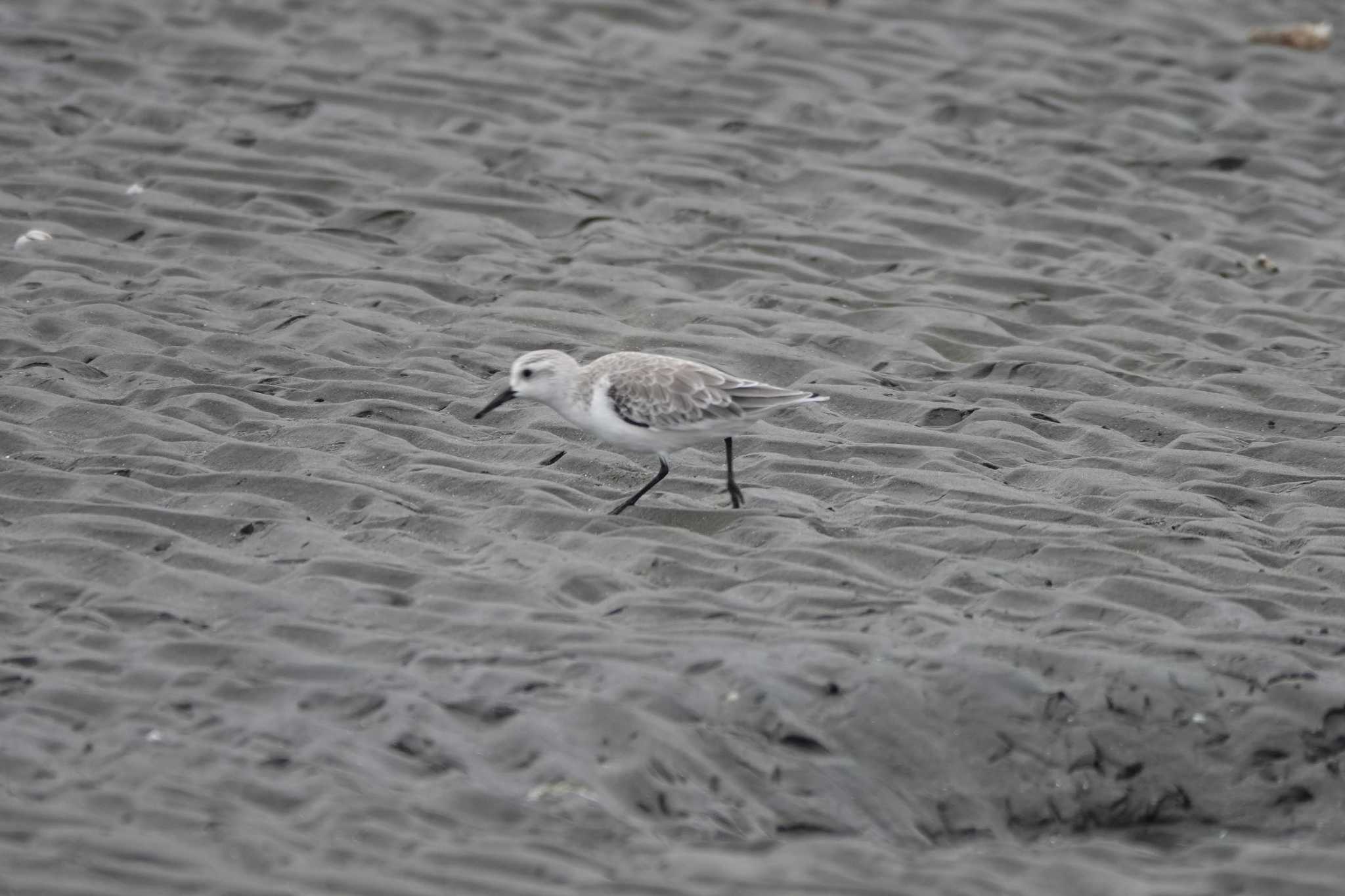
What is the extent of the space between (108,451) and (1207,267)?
7.25m

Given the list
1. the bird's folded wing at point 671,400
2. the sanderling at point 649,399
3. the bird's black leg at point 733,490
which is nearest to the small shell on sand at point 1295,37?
the sanderling at point 649,399

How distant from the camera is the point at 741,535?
825 centimetres

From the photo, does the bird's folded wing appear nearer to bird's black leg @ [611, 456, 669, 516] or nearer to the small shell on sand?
bird's black leg @ [611, 456, 669, 516]

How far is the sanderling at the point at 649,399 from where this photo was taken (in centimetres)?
849

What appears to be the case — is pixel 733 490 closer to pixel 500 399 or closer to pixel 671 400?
pixel 671 400

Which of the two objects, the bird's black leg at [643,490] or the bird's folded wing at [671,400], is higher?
the bird's folded wing at [671,400]

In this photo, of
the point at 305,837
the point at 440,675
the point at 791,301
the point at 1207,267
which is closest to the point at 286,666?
the point at 440,675

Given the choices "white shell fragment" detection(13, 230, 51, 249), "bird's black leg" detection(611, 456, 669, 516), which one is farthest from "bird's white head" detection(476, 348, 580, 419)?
"white shell fragment" detection(13, 230, 51, 249)

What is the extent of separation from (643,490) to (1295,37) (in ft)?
30.2

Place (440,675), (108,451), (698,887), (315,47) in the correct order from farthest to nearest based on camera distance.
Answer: (315,47), (108,451), (440,675), (698,887)

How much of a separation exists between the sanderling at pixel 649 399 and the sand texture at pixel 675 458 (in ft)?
1.19

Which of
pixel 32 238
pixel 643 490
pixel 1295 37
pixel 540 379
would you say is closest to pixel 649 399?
pixel 643 490

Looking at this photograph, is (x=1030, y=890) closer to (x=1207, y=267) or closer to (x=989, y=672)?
(x=989, y=672)

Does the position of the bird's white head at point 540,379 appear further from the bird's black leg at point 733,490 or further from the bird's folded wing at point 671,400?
the bird's black leg at point 733,490
